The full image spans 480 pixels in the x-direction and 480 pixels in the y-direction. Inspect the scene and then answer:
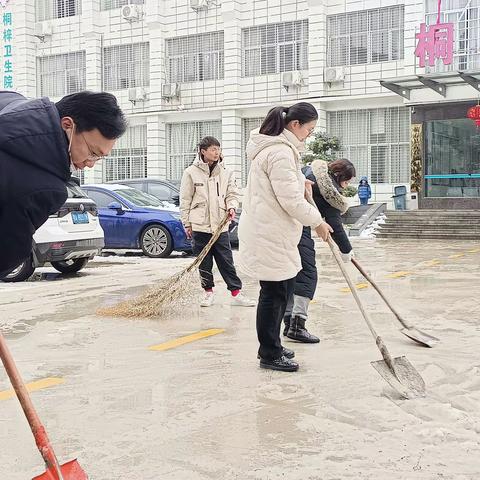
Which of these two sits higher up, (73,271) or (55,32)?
(55,32)

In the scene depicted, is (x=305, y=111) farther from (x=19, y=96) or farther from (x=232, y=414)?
(x=19, y=96)

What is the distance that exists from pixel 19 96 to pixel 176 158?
86.0 feet

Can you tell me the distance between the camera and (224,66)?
2669 centimetres

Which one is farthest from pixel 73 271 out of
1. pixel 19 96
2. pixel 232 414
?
pixel 19 96

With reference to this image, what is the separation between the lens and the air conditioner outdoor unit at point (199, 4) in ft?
87.4

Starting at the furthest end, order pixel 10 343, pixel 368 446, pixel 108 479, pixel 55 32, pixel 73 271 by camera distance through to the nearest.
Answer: pixel 55 32 < pixel 73 271 < pixel 10 343 < pixel 368 446 < pixel 108 479

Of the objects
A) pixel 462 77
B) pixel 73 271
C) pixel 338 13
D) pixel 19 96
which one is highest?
pixel 338 13

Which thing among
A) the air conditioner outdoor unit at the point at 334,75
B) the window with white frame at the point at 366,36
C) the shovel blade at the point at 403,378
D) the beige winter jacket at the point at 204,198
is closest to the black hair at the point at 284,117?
the shovel blade at the point at 403,378

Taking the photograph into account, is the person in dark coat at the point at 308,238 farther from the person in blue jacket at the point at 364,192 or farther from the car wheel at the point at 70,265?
the person in blue jacket at the point at 364,192

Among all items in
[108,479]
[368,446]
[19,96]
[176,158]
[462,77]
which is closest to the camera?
[19,96]

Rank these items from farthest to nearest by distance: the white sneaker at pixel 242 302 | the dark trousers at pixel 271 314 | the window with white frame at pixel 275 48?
the window with white frame at pixel 275 48
the white sneaker at pixel 242 302
the dark trousers at pixel 271 314

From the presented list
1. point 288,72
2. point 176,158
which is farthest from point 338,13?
point 176,158

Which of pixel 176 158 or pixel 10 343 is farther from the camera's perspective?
pixel 176 158

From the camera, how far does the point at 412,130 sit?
23.2 m
